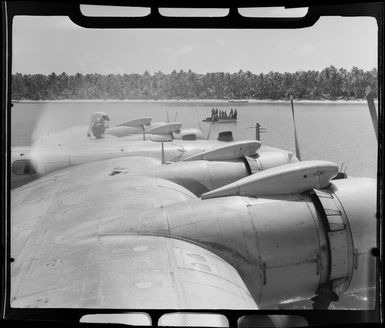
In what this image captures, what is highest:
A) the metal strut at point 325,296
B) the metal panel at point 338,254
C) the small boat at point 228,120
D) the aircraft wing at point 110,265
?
the small boat at point 228,120

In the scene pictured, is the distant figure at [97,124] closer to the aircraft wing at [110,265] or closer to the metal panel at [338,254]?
the aircraft wing at [110,265]

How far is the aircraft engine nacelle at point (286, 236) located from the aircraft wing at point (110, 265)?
0.27m

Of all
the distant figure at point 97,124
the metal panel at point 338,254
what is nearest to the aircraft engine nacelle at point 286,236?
the metal panel at point 338,254

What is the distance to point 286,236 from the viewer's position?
5.62 meters

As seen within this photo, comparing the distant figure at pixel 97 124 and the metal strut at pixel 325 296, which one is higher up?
the distant figure at pixel 97 124

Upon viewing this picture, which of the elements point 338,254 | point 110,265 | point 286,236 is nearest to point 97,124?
point 286,236

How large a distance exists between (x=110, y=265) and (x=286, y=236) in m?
2.49

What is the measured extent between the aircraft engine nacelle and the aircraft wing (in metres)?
0.27

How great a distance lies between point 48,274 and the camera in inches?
174

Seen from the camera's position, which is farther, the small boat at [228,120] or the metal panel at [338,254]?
the small boat at [228,120]

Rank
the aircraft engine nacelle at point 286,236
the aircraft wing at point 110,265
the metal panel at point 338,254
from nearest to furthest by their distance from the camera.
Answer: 1. the aircraft wing at point 110,265
2. the aircraft engine nacelle at point 286,236
3. the metal panel at point 338,254

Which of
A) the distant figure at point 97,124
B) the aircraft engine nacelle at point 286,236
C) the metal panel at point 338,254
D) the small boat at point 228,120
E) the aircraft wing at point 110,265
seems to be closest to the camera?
the aircraft wing at point 110,265

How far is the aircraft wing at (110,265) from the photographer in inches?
150

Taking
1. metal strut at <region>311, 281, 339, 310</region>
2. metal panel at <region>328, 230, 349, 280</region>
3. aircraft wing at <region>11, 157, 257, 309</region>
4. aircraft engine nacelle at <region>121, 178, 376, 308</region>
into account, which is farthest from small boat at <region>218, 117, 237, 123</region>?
metal strut at <region>311, 281, 339, 310</region>
